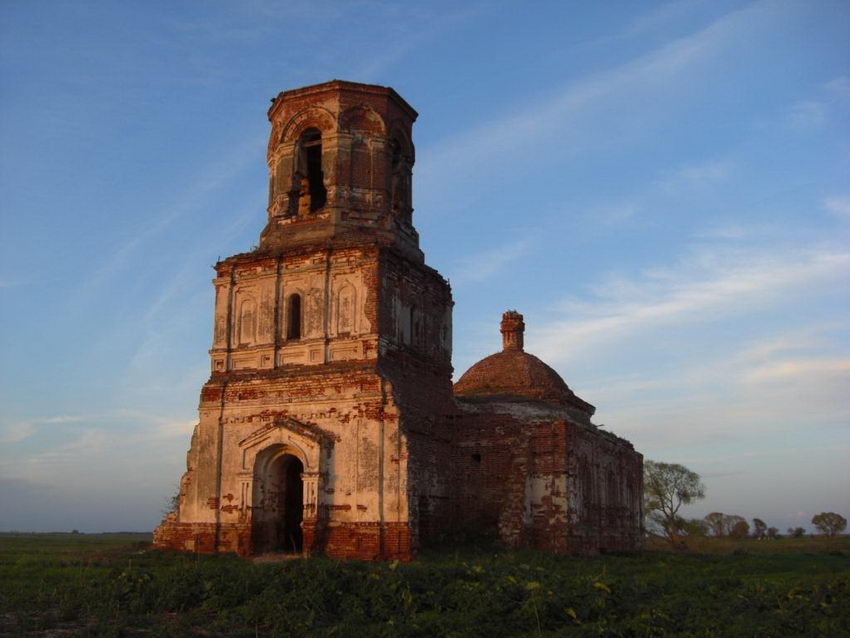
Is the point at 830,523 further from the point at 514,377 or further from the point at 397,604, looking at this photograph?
the point at 397,604

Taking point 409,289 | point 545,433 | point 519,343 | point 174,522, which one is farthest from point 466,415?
point 519,343

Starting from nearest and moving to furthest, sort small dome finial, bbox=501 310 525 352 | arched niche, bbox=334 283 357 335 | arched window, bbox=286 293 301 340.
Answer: arched niche, bbox=334 283 357 335 < arched window, bbox=286 293 301 340 < small dome finial, bbox=501 310 525 352

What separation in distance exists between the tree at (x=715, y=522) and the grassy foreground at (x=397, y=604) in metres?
48.7

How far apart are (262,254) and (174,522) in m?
6.35

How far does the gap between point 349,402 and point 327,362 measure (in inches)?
45.8

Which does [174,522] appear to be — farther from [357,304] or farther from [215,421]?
[357,304]

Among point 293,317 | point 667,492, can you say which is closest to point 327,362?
point 293,317

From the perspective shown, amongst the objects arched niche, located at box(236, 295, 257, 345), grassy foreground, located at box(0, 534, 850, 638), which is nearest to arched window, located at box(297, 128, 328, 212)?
arched niche, located at box(236, 295, 257, 345)

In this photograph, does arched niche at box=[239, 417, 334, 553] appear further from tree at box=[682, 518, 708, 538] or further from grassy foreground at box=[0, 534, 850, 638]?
tree at box=[682, 518, 708, 538]

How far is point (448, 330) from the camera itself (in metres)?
21.8

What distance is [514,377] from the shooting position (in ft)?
90.1

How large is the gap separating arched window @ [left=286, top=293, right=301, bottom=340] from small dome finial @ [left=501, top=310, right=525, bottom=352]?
11273 mm

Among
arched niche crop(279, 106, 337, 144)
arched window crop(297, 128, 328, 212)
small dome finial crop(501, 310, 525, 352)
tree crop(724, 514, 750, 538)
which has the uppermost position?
arched niche crop(279, 106, 337, 144)

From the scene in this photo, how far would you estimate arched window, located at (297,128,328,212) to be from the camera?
20781 millimetres
